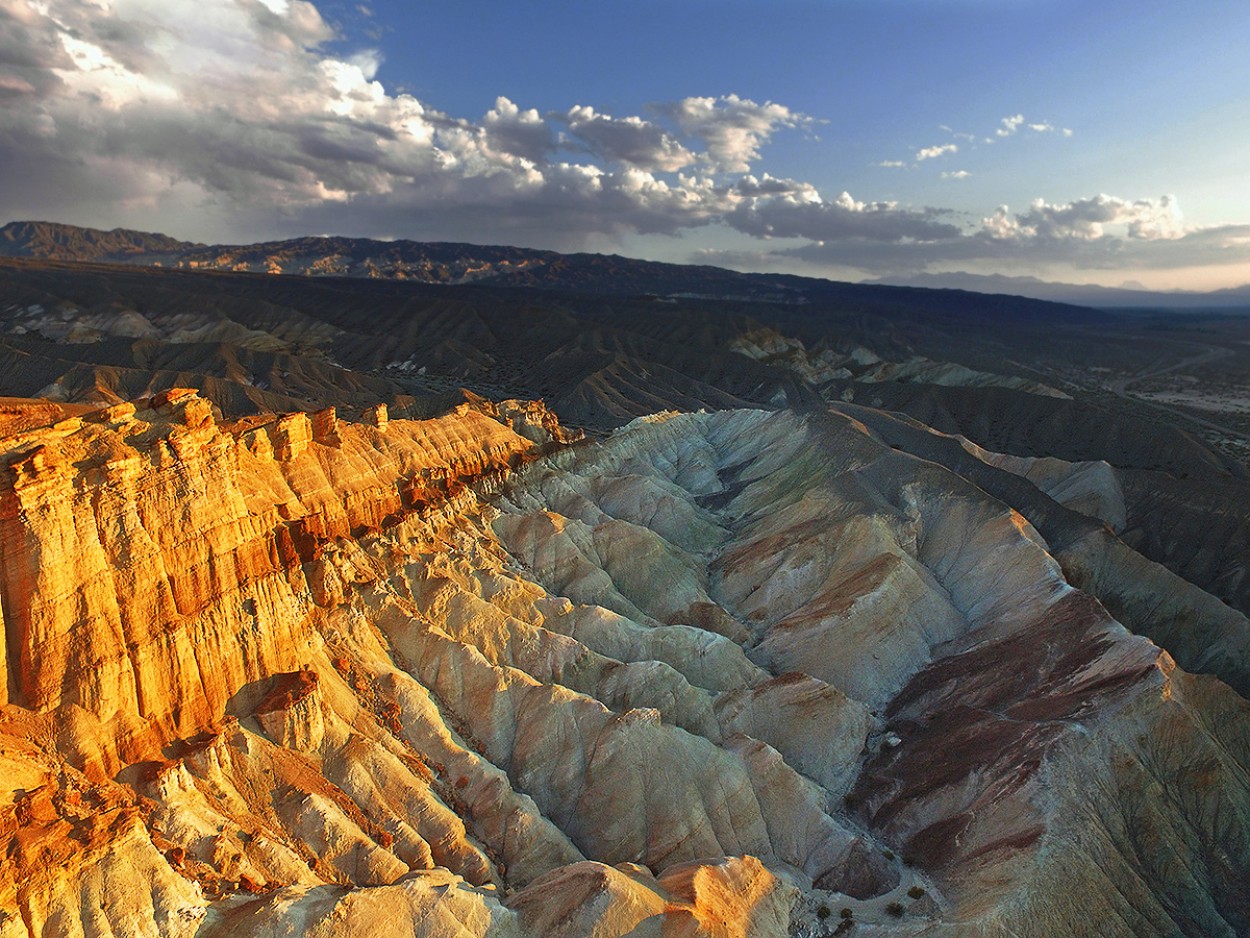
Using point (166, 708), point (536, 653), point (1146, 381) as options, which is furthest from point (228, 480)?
point (1146, 381)

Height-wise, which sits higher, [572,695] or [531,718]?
[572,695]

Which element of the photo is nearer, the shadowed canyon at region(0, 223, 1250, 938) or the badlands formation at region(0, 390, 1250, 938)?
the badlands formation at region(0, 390, 1250, 938)

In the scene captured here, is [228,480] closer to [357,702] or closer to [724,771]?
[357,702]

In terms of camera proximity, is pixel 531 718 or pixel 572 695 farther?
pixel 572 695

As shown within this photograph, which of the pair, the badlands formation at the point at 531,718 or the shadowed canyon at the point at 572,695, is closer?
the badlands formation at the point at 531,718
